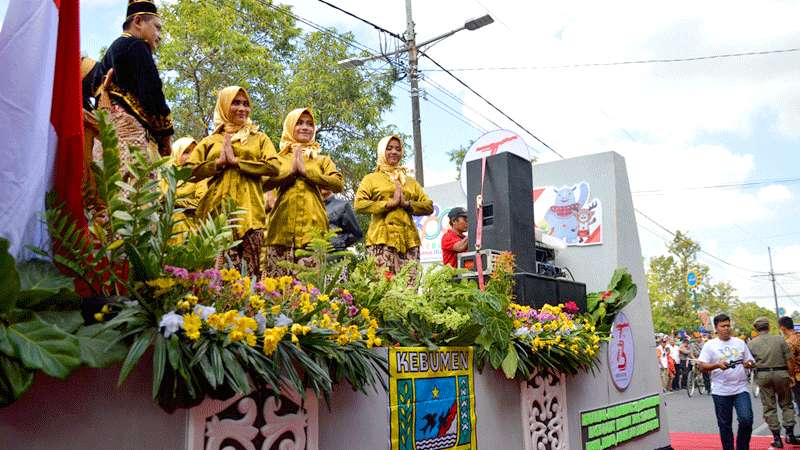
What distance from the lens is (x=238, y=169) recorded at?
4.73 meters

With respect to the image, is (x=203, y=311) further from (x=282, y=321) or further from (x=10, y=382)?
(x=10, y=382)

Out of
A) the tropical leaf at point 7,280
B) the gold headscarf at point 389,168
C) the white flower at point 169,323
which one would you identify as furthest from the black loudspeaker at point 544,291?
the tropical leaf at point 7,280

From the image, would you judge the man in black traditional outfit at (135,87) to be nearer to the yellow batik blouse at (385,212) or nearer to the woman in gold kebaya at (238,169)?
the woman in gold kebaya at (238,169)

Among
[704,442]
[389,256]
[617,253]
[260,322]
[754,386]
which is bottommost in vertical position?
[704,442]

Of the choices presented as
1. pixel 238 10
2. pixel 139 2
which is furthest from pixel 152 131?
pixel 238 10

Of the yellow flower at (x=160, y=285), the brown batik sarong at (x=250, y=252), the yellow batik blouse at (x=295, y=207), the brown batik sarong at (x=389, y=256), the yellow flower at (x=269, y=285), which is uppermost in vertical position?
the yellow batik blouse at (x=295, y=207)

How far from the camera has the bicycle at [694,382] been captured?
19.2 meters

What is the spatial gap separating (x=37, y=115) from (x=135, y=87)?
1365 millimetres

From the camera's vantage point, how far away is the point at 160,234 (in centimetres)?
286

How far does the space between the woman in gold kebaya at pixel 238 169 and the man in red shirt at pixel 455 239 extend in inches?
117

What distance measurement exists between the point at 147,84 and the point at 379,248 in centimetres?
312

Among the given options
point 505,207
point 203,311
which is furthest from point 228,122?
point 505,207

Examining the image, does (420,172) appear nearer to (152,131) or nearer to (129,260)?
(152,131)

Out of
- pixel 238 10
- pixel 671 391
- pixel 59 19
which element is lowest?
pixel 671 391
